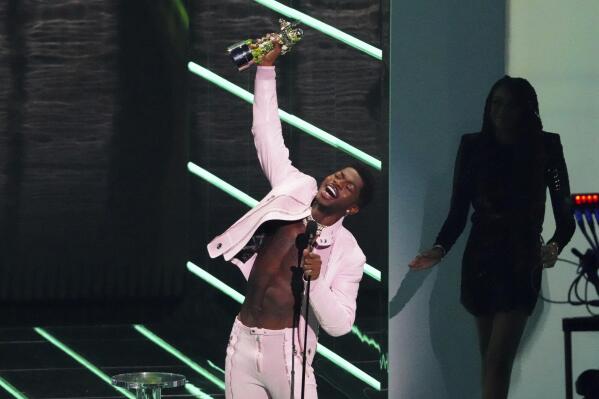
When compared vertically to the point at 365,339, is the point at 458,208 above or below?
above

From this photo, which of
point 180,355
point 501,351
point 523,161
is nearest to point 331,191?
point 523,161

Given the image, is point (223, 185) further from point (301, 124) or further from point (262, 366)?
point (262, 366)

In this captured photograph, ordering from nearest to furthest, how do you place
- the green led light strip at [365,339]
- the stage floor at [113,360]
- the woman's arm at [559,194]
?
the woman's arm at [559,194] < the stage floor at [113,360] < the green led light strip at [365,339]

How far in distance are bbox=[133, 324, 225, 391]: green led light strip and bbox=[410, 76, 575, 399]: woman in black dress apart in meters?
2.44

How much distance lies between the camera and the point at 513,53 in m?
4.84

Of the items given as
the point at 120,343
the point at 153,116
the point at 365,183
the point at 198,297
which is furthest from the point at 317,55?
the point at 365,183

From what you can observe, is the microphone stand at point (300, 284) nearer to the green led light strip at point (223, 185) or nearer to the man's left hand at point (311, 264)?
the man's left hand at point (311, 264)

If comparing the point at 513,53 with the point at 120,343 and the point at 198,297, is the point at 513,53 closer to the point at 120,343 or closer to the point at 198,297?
the point at 198,297

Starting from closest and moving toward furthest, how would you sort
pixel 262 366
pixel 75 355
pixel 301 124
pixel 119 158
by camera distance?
pixel 262 366, pixel 301 124, pixel 75 355, pixel 119 158

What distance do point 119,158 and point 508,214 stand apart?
3553 millimetres

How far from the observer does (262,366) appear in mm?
3824

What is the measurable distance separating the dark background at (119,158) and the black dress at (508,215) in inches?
104

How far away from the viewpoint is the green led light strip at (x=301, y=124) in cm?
685

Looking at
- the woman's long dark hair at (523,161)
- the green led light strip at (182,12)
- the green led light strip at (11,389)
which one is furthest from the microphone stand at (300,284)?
the green led light strip at (182,12)
